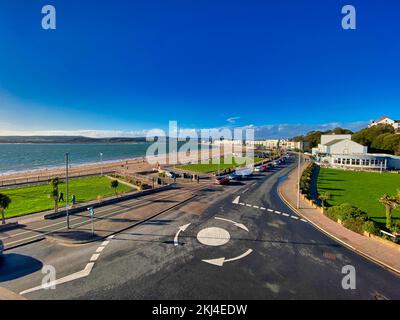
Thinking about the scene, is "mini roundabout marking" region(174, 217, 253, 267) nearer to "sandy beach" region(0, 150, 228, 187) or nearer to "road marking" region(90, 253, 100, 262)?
"road marking" region(90, 253, 100, 262)

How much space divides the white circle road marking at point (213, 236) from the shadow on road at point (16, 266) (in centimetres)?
913

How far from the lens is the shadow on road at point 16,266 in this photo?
1043cm

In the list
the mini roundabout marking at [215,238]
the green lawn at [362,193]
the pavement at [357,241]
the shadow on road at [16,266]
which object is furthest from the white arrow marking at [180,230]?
the green lawn at [362,193]

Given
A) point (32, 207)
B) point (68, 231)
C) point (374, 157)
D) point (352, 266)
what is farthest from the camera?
point (374, 157)

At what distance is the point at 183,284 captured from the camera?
9.73m

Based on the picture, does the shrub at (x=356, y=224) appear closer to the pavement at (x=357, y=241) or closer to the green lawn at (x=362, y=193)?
the pavement at (x=357, y=241)

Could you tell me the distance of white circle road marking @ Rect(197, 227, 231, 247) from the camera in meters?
14.0

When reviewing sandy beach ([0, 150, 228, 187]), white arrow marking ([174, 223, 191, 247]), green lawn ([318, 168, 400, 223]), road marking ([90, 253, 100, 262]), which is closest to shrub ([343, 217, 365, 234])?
green lawn ([318, 168, 400, 223])

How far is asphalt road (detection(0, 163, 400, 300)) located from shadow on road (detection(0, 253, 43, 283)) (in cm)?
5

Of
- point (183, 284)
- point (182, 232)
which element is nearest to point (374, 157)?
point (182, 232)

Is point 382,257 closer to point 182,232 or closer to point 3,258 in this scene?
point 182,232

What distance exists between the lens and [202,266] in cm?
1123
